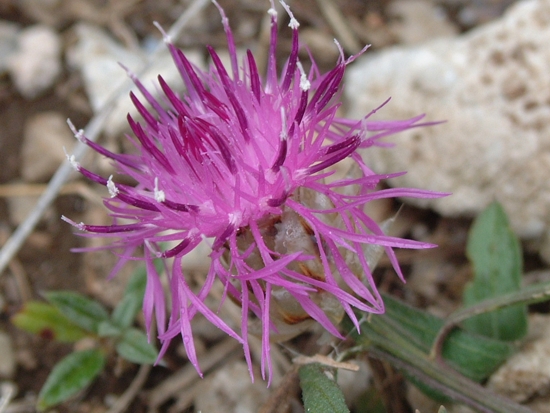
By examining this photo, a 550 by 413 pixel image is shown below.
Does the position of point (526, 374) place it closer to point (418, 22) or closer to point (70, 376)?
point (70, 376)

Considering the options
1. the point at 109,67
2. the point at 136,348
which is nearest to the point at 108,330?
the point at 136,348

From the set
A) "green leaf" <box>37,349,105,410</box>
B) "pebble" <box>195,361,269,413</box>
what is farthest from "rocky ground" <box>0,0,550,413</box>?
"green leaf" <box>37,349,105,410</box>

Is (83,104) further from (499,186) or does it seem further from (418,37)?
(499,186)

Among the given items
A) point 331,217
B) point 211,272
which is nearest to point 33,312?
point 211,272

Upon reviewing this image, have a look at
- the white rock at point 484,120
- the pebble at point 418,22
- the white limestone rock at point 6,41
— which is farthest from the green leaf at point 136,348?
the pebble at point 418,22

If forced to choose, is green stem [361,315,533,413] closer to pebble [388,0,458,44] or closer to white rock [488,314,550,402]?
white rock [488,314,550,402]
